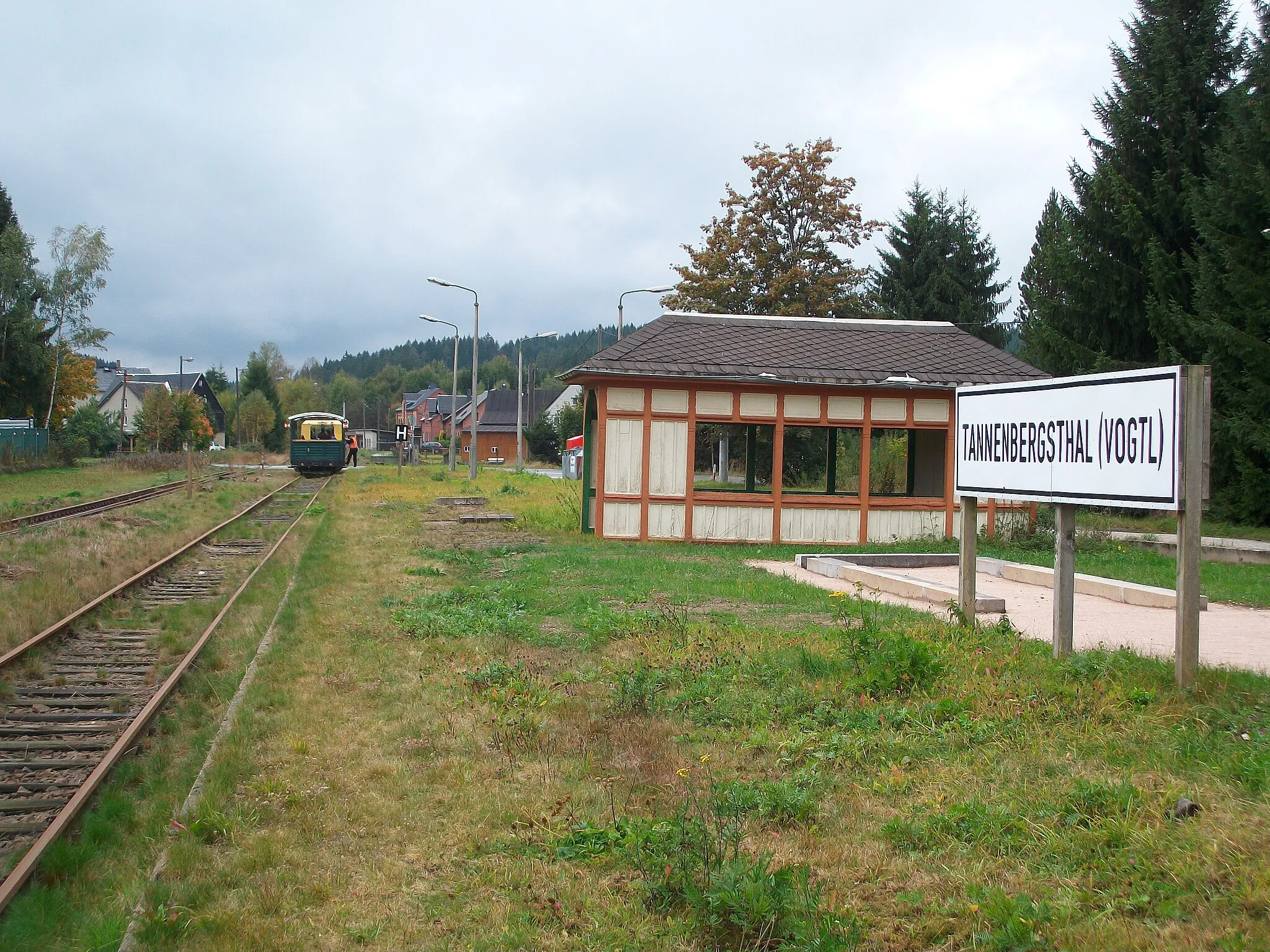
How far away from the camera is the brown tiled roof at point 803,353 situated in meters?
17.7

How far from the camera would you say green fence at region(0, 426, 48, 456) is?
4038 cm

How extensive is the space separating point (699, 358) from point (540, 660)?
10525mm

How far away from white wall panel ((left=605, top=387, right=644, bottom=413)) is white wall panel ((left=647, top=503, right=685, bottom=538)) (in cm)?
174

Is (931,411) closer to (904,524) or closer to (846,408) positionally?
(846,408)

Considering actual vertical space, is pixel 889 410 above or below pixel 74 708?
above

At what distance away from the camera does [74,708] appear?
24.7 feet

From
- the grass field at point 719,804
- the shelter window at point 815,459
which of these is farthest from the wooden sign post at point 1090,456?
the shelter window at point 815,459

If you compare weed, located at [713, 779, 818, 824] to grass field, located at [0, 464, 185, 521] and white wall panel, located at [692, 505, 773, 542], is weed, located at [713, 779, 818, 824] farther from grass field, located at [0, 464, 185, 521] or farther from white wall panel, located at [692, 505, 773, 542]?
grass field, located at [0, 464, 185, 521]

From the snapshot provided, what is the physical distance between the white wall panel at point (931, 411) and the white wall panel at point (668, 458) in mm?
4190

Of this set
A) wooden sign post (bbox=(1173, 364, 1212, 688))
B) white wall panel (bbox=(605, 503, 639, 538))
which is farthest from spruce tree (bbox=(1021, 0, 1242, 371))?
wooden sign post (bbox=(1173, 364, 1212, 688))

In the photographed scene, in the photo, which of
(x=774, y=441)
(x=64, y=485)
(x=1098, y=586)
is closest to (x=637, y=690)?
(x=1098, y=586)

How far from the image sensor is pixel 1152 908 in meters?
3.60

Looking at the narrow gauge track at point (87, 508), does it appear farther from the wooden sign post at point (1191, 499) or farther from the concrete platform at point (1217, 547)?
the concrete platform at point (1217, 547)

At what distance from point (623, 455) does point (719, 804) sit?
1338 centimetres
